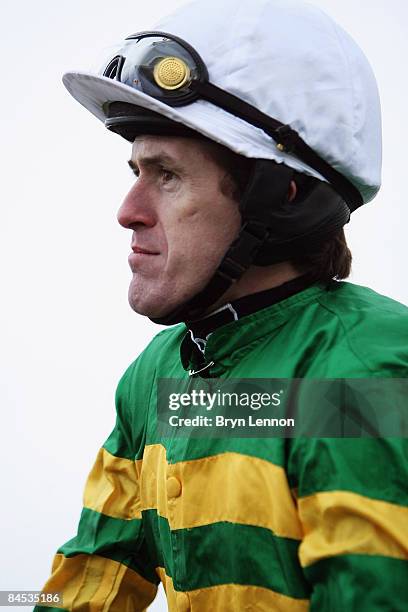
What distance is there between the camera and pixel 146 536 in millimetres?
2150

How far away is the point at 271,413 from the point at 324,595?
380 millimetres

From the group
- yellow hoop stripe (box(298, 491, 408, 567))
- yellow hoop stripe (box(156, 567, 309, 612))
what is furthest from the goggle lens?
yellow hoop stripe (box(156, 567, 309, 612))

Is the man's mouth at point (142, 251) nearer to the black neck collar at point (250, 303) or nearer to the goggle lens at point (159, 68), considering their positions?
the black neck collar at point (250, 303)

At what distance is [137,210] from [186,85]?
0.99 feet

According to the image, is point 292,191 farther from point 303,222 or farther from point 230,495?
point 230,495

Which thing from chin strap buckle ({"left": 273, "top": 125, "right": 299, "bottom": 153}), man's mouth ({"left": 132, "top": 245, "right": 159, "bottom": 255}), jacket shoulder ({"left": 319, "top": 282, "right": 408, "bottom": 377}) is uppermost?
chin strap buckle ({"left": 273, "top": 125, "right": 299, "bottom": 153})

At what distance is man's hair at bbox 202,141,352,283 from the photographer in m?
1.87

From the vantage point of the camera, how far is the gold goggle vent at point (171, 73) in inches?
71.6

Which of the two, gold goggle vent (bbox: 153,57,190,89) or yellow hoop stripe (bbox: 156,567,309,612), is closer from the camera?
yellow hoop stripe (bbox: 156,567,309,612)

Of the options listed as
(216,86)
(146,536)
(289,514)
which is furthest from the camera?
(146,536)

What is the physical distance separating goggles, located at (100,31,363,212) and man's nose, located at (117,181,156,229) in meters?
0.21

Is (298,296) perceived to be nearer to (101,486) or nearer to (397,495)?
(397,495)

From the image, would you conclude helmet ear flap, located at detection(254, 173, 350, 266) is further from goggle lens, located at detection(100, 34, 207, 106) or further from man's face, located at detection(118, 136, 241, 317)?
goggle lens, located at detection(100, 34, 207, 106)

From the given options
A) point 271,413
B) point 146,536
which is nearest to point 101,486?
point 146,536
